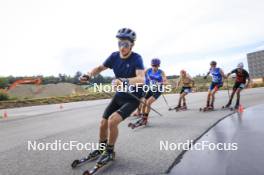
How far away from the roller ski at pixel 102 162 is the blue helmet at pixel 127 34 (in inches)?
77.0

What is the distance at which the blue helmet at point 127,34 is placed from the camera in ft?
16.6

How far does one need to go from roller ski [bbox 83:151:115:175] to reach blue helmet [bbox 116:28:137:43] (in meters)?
1.95

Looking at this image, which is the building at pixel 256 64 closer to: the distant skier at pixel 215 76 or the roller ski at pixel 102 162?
the distant skier at pixel 215 76

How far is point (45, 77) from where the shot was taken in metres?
77.4

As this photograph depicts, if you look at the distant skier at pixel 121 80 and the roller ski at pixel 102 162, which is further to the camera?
the distant skier at pixel 121 80

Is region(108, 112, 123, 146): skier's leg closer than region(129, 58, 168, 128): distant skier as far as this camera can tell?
Yes

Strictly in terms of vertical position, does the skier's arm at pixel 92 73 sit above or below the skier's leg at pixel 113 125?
above

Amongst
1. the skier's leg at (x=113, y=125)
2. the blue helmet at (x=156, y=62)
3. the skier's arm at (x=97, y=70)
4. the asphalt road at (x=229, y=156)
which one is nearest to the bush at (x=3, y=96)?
the blue helmet at (x=156, y=62)

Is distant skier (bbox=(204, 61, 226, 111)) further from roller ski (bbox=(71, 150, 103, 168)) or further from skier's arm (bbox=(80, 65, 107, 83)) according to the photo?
roller ski (bbox=(71, 150, 103, 168))

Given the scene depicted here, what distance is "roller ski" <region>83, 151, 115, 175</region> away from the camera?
4.27 m

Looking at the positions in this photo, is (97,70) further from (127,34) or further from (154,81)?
(154,81)

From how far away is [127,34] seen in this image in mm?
5078

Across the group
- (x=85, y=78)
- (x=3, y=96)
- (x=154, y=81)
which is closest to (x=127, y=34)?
(x=85, y=78)

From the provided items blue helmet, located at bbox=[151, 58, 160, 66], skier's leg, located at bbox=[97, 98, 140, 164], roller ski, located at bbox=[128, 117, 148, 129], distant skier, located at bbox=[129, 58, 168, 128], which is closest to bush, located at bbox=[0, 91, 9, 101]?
distant skier, located at bbox=[129, 58, 168, 128]
